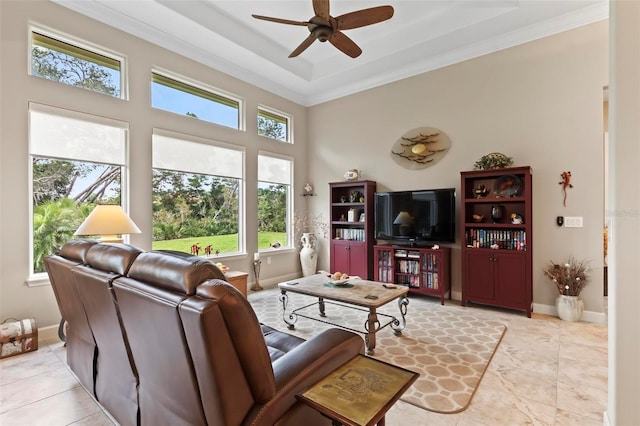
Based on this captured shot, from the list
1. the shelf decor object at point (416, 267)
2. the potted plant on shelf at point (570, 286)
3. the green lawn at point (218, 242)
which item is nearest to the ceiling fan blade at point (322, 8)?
the shelf decor object at point (416, 267)

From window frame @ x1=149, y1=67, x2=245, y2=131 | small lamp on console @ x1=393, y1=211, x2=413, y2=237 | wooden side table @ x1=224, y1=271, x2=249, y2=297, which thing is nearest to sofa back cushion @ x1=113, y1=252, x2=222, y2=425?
wooden side table @ x1=224, y1=271, x2=249, y2=297

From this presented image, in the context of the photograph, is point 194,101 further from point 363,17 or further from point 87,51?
point 363,17

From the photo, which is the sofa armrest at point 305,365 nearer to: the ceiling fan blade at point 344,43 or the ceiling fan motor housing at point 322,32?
the ceiling fan motor housing at point 322,32

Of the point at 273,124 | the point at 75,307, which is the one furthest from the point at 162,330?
the point at 273,124

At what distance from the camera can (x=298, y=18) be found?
4.38 m

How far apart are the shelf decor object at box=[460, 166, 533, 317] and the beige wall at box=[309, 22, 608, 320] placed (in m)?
0.31

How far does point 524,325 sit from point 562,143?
2.35 meters

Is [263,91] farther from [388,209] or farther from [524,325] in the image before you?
[524,325]

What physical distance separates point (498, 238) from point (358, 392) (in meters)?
3.79

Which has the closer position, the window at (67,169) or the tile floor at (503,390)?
the tile floor at (503,390)

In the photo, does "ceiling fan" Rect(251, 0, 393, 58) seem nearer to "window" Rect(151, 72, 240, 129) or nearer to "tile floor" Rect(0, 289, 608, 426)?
"window" Rect(151, 72, 240, 129)

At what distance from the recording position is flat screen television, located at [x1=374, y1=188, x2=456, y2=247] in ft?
15.0

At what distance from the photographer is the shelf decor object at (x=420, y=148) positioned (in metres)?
4.91

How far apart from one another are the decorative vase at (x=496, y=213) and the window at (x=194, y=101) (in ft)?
13.9
